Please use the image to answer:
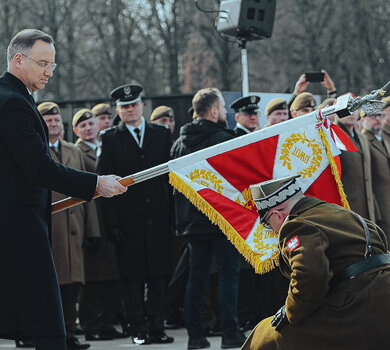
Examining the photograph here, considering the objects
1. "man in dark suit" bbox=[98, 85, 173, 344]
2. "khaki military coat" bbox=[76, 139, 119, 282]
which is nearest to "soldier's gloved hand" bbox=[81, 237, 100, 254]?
"khaki military coat" bbox=[76, 139, 119, 282]

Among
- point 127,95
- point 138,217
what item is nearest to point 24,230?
point 138,217

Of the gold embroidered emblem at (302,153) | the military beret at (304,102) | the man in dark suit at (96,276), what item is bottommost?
the man in dark suit at (96,276)

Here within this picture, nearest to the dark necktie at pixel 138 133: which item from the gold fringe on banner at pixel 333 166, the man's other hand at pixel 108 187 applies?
the gold fringe on banner at pixel 333 166

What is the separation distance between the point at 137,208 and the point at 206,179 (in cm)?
234

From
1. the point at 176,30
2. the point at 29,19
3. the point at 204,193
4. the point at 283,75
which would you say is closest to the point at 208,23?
the point at 176,30

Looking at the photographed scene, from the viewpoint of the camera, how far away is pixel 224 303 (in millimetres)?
8242

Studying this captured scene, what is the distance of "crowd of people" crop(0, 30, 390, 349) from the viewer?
8383 millimetres

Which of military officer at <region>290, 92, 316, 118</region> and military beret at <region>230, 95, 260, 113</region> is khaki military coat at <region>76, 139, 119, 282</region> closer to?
military beret at <region>230, 95, 260, 113</region>

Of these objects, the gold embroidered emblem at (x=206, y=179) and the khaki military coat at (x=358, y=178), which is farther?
the khaki military coat at (x=358, y=178)

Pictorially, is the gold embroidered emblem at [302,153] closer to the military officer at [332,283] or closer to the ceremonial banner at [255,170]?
the ceremonial banner at [255,170]

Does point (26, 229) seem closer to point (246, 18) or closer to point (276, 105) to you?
point (276, 105)

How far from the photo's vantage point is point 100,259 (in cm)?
979

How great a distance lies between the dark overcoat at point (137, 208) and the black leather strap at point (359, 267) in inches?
162

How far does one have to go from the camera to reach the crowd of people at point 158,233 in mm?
8383
